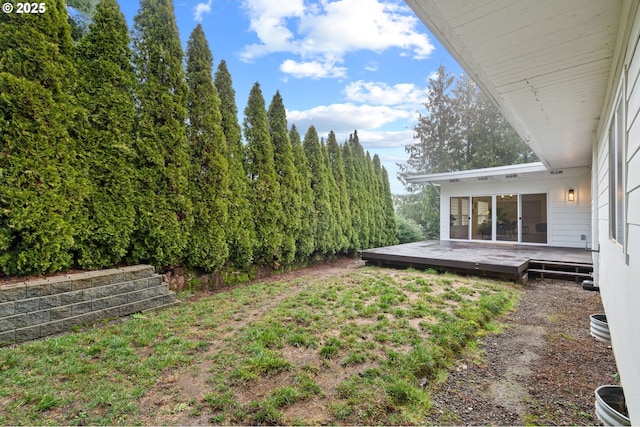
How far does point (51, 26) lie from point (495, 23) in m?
4.64

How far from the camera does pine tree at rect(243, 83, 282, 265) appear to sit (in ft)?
19.9

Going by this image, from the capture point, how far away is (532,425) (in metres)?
1.80

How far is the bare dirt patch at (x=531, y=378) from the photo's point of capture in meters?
1.90

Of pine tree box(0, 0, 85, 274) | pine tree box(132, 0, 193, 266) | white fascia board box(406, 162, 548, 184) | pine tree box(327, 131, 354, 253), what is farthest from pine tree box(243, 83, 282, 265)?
white fascia board box(406, 162, 548, 184)

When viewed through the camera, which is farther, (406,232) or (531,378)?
(406,232)

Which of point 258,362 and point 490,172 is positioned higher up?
point 490,172

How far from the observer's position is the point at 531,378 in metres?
2.34

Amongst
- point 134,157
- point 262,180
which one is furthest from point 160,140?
point 262,180

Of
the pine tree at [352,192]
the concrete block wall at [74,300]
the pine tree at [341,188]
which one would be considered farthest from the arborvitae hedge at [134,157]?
the pine tree at [352,192]

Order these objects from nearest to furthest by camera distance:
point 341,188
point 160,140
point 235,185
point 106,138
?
point 106,138 → point 160,140 → point 235,185 → point 341,188

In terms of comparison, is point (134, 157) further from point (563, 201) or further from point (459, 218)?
point (563, 201)

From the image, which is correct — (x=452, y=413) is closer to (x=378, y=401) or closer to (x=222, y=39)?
(x=378, y=401)

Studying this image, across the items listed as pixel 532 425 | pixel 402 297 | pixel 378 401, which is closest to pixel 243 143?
pixel 402 297

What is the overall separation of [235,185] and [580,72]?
197 inches
